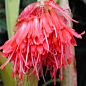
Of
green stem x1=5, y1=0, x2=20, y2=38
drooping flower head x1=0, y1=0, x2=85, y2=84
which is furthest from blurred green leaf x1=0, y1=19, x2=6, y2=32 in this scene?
drooping flower head x1=0, y1=0, x2=85, y2=84

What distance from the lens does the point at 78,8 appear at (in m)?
0.77

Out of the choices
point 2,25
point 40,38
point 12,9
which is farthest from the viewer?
point 2,25

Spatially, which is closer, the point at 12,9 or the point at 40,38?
the point at 40,38

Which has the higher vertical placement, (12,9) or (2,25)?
(12,9)

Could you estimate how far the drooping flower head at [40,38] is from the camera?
0.34 meters

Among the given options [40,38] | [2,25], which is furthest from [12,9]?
[2,25]

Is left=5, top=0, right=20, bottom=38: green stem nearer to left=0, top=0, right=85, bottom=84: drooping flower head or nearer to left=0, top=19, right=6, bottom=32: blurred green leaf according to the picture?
left=0, top=0, right=85, bottom=84: drooping flower head

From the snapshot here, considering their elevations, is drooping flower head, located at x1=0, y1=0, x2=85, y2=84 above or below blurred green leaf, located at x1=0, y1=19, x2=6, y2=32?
above

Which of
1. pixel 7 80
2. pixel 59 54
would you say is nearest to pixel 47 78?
pixel 7 80

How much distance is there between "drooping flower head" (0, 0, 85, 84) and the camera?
1.10 ft

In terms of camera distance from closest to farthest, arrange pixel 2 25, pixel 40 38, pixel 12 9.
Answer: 1. pixel 40 38
2. pixel 12 9
3. pixel 2 25

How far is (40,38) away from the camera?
0.33 m

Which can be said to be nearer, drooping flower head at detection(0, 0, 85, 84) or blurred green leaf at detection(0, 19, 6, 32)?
drooping flower head at detection(0, 0, 85, 84)

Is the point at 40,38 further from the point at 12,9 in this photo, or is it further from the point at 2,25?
the point at 2,25
